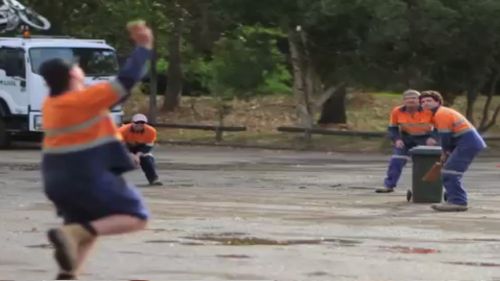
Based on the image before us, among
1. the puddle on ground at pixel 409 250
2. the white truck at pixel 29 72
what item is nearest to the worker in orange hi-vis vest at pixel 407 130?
the puddle on ground at pixel 409 250

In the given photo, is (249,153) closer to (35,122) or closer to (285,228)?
(35,122)

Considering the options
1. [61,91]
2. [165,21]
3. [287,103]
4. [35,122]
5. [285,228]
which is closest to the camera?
[61,91]

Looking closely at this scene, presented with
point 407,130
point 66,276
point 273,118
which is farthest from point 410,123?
point 273,118

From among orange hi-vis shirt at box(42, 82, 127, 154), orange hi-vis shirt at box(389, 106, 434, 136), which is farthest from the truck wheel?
orange hi-vis shirt at box(42, 82, 127, 154)

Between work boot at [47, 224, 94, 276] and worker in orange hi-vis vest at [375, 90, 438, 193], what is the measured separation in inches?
471

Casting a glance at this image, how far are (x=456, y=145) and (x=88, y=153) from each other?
10.4m

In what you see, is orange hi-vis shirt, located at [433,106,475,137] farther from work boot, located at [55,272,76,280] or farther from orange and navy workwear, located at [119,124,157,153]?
work boot, located at [55,272,76,280]

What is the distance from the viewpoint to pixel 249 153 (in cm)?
3619

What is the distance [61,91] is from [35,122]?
2647 centimetres

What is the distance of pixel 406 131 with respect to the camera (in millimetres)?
22062


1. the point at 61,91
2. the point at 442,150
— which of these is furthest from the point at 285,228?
the point at 61,91

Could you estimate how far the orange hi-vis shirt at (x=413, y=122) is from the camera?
2156 centimetres

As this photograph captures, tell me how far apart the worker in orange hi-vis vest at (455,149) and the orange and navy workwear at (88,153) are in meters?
10.0

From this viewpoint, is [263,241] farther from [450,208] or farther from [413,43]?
[413,43]
